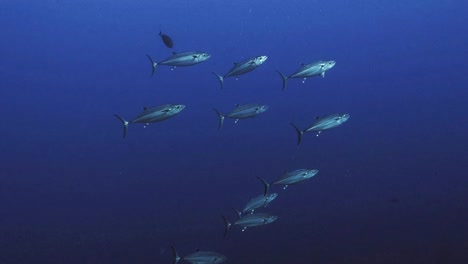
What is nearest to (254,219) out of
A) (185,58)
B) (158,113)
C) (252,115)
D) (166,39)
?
(252,115)

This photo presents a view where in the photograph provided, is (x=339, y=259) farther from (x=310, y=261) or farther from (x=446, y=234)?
(x=446, y=234)

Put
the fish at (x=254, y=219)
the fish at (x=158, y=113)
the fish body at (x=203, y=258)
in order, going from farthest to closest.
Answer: the fish at (x=254, y=219)
the fish body at (x=203, y=258)
the fish at (x=158, y=113)

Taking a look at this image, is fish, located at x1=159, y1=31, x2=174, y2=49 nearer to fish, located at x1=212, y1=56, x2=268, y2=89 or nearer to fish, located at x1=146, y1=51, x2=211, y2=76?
fish, located at x1=146, y1=51, x2=211, y2=76

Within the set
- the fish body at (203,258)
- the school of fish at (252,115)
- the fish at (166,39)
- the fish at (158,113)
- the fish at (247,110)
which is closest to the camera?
the fish at (158,113)

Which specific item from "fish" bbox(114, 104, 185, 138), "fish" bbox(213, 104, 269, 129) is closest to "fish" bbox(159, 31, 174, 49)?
"fish" bbox(213, 104, 269, 129)

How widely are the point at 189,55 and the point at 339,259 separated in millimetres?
8363

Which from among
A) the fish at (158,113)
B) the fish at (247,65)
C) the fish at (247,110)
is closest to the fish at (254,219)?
the fish at (247,110)

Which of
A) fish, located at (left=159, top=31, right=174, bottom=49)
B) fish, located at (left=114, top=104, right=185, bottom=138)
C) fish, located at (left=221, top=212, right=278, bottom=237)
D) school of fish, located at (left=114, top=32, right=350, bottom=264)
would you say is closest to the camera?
fish, located at (left=114, top=104, right=185, bottom=138)

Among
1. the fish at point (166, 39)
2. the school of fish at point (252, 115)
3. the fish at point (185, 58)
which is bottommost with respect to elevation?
the school of fish at point (252, 115)

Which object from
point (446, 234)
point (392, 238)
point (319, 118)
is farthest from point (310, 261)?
point (319, 118)

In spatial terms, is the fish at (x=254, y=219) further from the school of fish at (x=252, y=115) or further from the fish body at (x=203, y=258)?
the fish body at (x=203, y=258)

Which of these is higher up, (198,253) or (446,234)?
(198,253)

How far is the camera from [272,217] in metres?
6.18

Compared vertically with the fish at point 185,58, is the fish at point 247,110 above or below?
below
